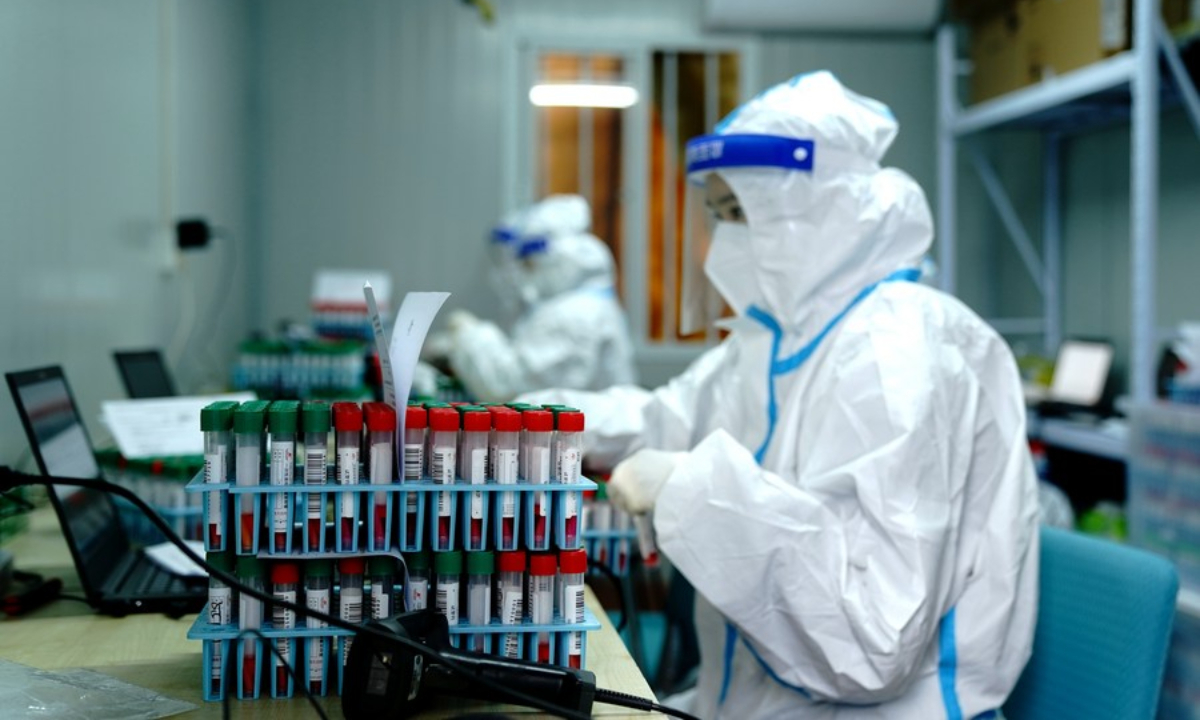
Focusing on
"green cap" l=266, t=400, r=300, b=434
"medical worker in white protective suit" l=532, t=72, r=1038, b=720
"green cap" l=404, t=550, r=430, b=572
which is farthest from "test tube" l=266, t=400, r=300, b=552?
"medical worker in white protective suit" l=532, t=72, r=1038, b=720

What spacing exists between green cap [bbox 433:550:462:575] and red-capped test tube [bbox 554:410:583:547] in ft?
0.31

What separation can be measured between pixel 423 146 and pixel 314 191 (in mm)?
495

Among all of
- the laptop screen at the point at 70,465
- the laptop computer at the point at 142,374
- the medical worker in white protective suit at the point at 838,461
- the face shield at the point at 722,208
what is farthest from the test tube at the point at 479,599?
the laptop computer at the point at 142,374

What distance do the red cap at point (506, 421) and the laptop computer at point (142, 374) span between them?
1.22 m

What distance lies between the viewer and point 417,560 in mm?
876

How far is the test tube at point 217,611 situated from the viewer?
85cm

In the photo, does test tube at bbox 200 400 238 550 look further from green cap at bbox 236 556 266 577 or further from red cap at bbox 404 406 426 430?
red cap at bbox 404 406 426 430

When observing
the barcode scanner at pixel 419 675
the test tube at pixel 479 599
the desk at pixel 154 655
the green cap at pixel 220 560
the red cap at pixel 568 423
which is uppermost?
the red cap at pixel 568 423

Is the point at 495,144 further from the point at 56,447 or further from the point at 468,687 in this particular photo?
the point at 468,687

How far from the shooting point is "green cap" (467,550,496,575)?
34.1 inches

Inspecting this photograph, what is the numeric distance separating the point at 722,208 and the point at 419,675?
0.96 m

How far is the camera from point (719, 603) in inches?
44.4

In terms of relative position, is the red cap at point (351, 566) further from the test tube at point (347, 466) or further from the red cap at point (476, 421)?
the red cap at point (476, 421)

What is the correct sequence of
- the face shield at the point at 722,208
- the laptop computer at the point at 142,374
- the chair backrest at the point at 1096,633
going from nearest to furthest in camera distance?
1. the chair backrest at the point at 1096,633
2. the face shield at the point at 722,208
3. the laptop computer at the point at 142,374
